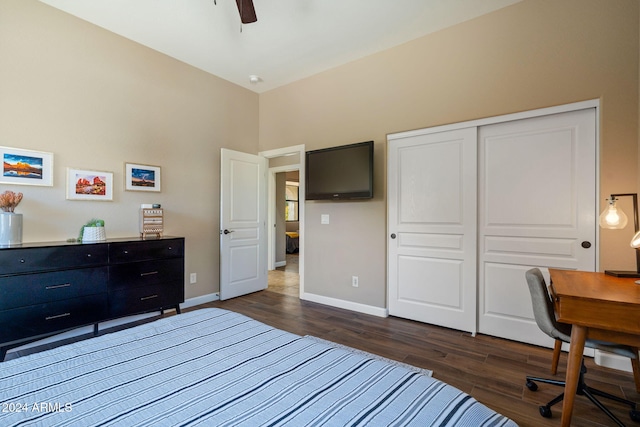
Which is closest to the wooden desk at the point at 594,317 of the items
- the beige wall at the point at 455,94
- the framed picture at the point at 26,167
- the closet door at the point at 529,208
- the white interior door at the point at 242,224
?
the closet door at the point at 529,208

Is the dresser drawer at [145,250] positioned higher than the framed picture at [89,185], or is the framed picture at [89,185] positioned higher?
the framed picture at [89,185]

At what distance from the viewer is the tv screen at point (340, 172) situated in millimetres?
3338

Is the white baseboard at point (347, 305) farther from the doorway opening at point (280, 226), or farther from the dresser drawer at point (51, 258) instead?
the dresser drawer at point (51, 258)

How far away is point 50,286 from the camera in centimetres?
229

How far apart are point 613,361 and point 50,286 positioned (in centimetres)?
435

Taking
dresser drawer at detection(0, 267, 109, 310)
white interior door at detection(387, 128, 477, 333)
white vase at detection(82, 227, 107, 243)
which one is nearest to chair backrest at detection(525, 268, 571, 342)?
white interior door at detection(387, 128, 477, 333)

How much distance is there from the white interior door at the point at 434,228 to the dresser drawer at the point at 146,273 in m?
2.32

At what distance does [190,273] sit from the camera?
12.2 feet

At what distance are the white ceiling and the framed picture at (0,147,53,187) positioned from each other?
54.6 inches

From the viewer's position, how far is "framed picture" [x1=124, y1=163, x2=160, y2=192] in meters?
3.17

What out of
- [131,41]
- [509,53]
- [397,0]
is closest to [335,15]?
[397,0]

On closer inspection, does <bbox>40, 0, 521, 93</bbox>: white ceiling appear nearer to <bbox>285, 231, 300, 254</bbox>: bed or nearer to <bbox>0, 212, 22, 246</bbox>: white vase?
<bbox>0, 212, 22, 246</bbox>: white vase

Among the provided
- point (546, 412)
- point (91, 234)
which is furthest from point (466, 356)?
point (91, 234)

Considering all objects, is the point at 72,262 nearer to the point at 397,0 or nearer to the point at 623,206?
the point at 397,0
